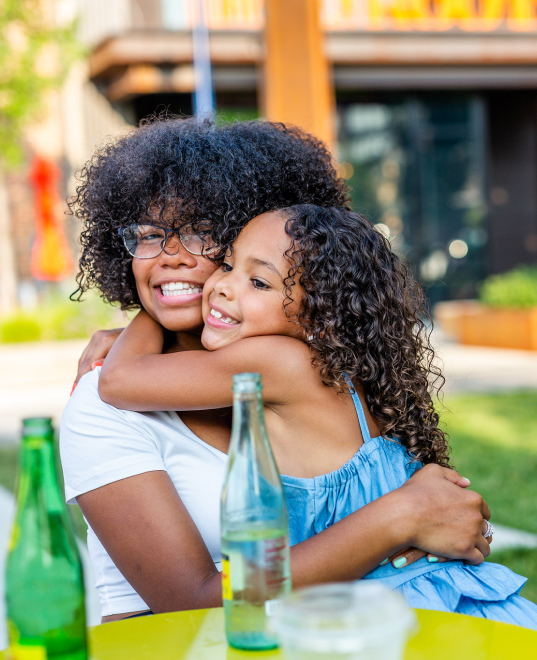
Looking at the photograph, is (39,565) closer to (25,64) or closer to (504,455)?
(504,455)

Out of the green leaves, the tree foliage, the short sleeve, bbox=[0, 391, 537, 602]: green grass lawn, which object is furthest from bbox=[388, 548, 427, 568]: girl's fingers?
the tree foliage

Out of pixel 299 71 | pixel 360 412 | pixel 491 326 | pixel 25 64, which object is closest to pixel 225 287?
pixel 360 412

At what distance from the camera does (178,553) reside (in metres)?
1.52

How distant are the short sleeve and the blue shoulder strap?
48 cm

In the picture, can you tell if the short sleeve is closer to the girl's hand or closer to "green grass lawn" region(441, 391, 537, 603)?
the girl's hand

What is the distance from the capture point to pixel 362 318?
1.90 m

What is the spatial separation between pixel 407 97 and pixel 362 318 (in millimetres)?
14566

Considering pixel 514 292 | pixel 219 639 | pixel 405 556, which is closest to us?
pixel 219 639

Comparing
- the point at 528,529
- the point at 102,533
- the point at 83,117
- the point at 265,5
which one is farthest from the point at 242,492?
the point at 83,117

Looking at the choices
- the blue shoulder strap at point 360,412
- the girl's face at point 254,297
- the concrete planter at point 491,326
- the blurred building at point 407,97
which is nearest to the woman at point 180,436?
the girl's face at point 254,297

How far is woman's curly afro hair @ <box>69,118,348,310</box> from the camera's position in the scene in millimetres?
2025

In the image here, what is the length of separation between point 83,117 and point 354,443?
1446 cm

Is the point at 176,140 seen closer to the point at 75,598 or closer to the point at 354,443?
the point at 354,443

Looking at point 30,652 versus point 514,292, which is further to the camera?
point 514,292
